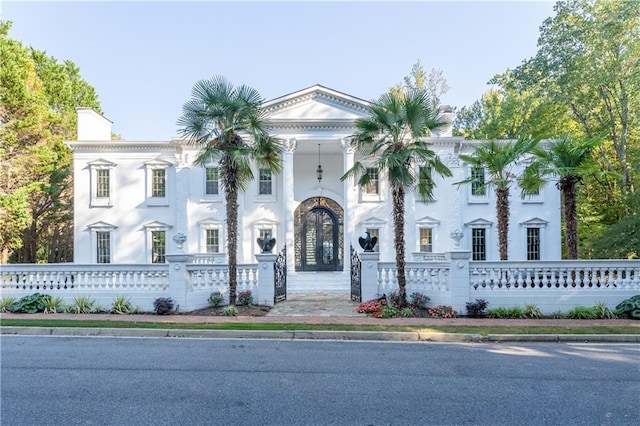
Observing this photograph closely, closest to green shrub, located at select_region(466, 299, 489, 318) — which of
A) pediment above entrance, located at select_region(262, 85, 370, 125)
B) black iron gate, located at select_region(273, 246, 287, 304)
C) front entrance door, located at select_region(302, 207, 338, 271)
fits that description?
black iron gate, located at select_region(273, 246, 287, 304)

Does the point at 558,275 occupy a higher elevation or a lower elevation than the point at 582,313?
higher

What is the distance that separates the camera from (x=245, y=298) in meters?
12.0

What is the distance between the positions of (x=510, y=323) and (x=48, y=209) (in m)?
30.0

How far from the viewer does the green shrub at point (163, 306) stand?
36.1 ft

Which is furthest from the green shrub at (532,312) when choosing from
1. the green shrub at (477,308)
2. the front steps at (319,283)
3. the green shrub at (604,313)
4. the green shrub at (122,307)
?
the green shrub at (122,307)

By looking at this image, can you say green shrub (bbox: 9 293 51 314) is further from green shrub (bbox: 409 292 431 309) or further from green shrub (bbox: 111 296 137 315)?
green shrub (bbox: 409 292 431 309)

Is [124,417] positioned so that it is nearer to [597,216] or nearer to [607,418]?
[607,418]

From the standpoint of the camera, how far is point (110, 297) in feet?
38.1

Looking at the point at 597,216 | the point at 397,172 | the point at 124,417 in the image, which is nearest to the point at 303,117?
the point at 397,172

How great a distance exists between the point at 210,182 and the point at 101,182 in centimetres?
645

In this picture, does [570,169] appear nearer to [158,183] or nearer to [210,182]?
[210,182]

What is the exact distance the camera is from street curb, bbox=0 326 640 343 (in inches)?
321

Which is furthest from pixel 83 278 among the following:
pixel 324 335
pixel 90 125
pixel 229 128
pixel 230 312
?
pixel 90 125

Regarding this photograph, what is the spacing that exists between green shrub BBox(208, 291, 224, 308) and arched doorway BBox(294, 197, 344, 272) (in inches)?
334
